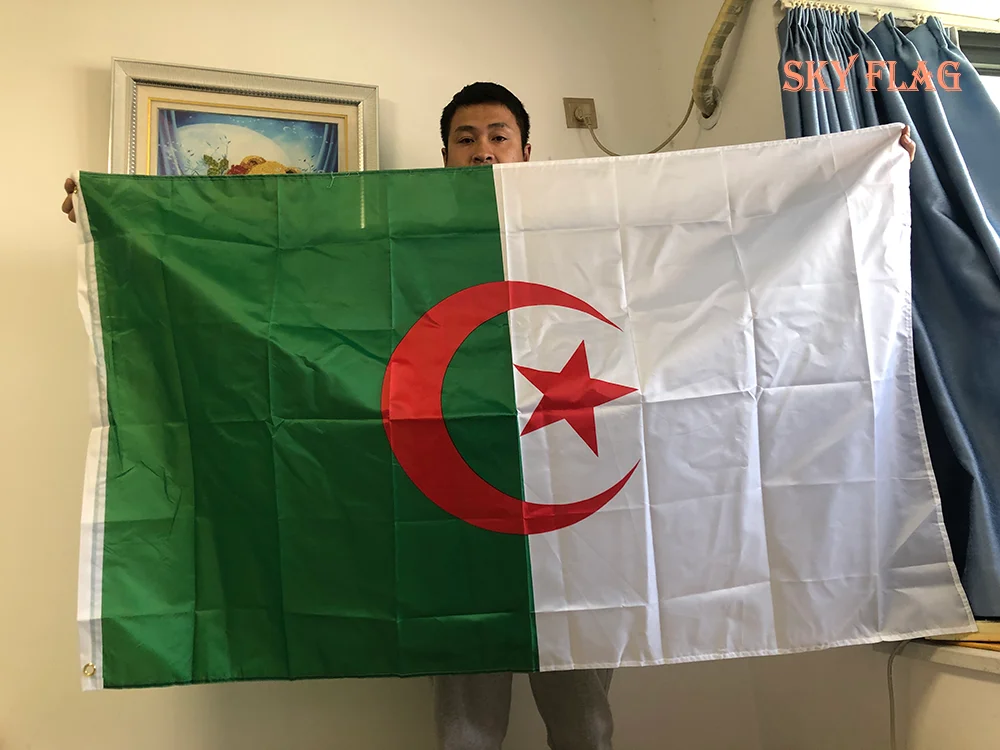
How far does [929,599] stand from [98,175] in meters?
1.55

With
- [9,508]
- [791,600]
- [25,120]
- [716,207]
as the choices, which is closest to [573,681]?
[791,600]

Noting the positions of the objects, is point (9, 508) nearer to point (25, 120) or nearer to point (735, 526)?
point (25, 120)

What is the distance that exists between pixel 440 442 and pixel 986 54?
153 centimetres

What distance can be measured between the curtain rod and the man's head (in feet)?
2.10

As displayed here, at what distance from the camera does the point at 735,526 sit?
3.60 feet

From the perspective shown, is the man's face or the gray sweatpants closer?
the gray sweatpants

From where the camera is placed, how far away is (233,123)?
5.18 feet

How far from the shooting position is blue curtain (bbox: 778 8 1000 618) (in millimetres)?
1134

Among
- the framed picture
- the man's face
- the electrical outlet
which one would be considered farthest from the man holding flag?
the electrical outlet

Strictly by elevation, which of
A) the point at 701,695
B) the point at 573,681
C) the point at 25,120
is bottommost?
the point at 701,695

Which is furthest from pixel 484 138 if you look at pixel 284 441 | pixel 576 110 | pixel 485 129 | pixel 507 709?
pixel 507 709

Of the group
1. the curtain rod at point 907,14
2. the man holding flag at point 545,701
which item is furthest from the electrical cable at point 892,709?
the curtain rod at point 907,14

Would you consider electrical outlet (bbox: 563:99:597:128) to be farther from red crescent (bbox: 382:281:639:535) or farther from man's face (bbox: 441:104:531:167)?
red crescent (bbox: 382:281:639:535)

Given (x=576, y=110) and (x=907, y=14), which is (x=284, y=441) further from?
(x=907, y=14)
